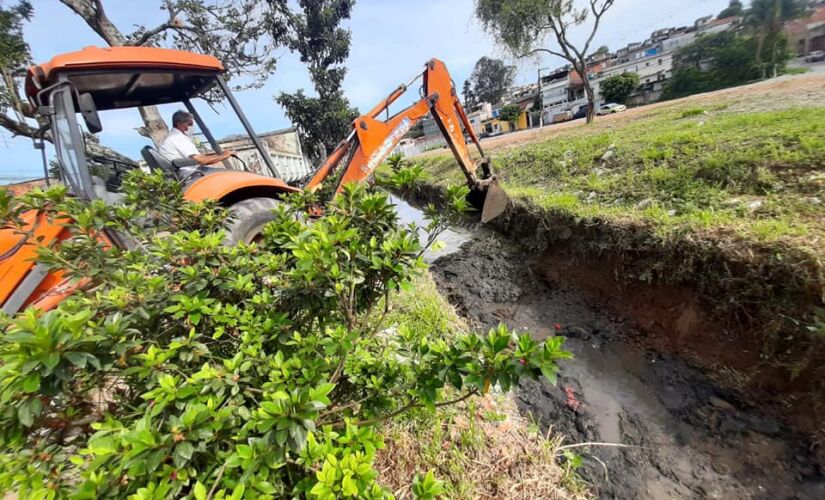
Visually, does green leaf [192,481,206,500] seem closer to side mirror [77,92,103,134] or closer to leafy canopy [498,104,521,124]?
side mirror [77,92,103,134]

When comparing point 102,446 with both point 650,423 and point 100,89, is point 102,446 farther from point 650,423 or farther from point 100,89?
point 100,89

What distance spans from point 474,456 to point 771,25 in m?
45.3

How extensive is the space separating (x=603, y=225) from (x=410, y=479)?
10.5 ft

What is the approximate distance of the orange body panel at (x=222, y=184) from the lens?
2.63 m

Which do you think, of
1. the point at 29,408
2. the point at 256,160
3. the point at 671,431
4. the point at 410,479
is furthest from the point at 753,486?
the point at 256,160

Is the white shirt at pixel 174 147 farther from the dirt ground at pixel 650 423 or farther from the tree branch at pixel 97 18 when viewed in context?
the tree branch at pixel 97 18

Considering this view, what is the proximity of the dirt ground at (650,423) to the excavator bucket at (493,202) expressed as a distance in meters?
1.71

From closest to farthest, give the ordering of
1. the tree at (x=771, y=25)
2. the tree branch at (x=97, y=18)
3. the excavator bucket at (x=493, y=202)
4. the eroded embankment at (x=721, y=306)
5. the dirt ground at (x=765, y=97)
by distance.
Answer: the eroded embankment at (x=721, y=306)
the excavator bucket at (x=493, y=202)
the dirt ground at (x=765, y=97)
the tree branch at (x=97, y=18)
the tree at (x=771, y=25)

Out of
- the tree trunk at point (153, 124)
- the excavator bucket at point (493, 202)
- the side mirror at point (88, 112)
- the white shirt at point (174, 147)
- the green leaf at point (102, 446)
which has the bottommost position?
the excavator bucket at point (493, 202)

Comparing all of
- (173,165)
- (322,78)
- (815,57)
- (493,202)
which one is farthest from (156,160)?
(815,57)

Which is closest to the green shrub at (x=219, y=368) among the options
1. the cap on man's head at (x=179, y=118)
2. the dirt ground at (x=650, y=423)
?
the dirt ground at (x=650, y=423)

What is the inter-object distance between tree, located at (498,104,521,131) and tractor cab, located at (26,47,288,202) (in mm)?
42971

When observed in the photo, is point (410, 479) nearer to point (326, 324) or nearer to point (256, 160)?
point (326, 324)

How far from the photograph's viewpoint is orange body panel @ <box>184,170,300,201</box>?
2633mm
